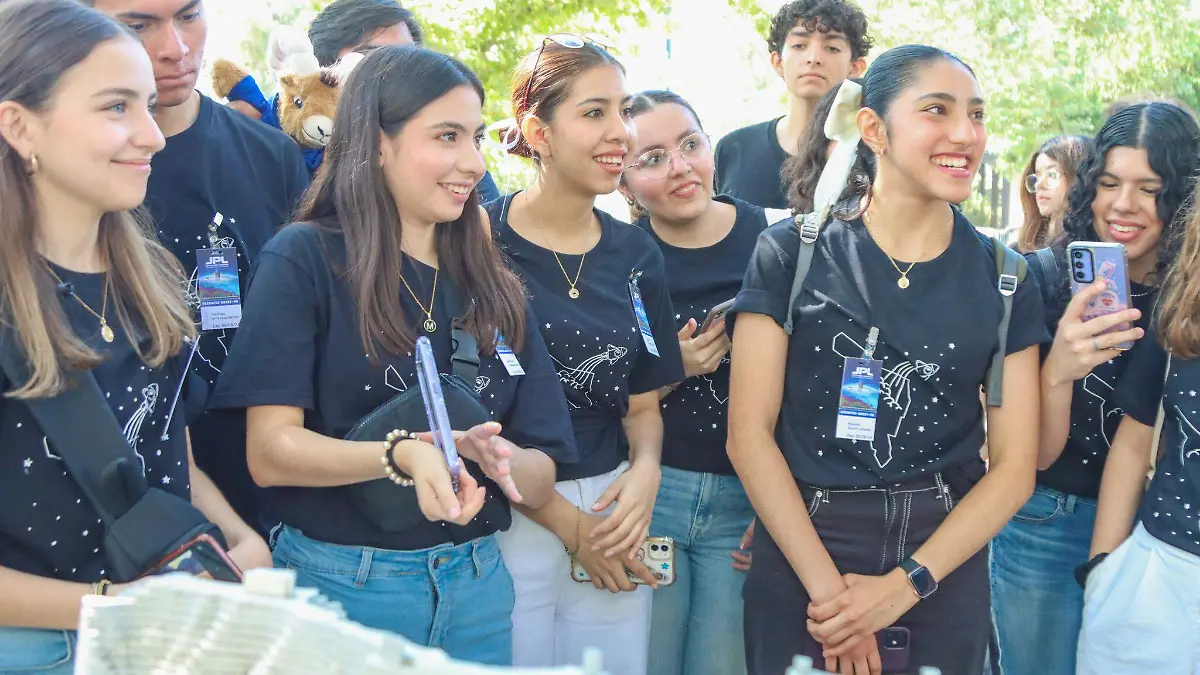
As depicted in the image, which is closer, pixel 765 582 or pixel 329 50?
pixel 765 582

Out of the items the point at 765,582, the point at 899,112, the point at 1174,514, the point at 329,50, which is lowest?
the point at 765,582

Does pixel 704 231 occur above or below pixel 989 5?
below

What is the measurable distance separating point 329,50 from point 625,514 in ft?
6.24

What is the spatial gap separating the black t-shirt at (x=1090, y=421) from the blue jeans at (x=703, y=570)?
93 centimetres

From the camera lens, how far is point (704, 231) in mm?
3490

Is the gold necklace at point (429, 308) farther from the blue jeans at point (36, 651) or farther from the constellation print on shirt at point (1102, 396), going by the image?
the constellation print on shirt at point (1102, 396)

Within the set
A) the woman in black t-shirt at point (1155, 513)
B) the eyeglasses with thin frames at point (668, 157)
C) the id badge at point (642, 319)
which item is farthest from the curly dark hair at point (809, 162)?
the woman in black t-shirt at point (1155, 513)

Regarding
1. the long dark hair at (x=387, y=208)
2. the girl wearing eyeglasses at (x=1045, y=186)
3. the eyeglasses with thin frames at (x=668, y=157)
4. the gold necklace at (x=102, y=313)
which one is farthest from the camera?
the girl wearing eyeglasses at (x=1045, y=186)

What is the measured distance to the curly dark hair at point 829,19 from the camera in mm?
4895

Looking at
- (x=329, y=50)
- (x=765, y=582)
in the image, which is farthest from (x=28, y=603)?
(x=329, y=50)

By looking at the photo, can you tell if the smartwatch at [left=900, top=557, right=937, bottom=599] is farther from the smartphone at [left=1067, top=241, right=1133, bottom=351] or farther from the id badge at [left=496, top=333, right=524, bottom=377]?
the id badge at [left=496, top=333, right=524, bottom=377]

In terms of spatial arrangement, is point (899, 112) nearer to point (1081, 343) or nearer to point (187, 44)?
point (1081, 343)

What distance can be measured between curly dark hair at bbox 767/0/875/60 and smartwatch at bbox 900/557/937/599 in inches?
112

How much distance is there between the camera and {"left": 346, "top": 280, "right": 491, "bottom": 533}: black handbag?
232 cm
